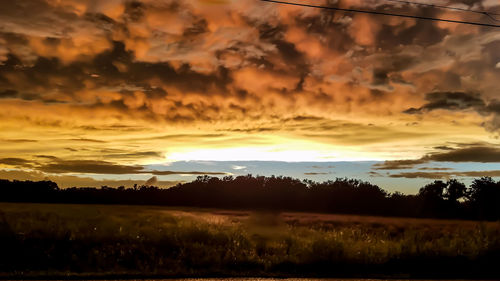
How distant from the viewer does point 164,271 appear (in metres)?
13.0

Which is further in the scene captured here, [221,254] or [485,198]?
[485,198]

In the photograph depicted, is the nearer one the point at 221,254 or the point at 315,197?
the point at 221,254

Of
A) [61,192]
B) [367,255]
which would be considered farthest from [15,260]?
[61,192]

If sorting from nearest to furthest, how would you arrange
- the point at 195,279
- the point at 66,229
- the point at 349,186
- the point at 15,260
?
the point at 195,279 < the point at 15,260 < the point at 66,229 < the point at 349,186

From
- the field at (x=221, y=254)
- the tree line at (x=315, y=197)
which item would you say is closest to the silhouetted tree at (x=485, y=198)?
the tree line at (x=315, y=197)

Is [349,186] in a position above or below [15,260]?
above

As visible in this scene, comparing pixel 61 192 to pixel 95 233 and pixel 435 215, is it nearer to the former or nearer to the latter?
pixel 435 215

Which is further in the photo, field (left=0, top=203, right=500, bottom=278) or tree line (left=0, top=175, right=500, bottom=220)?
tree line (left=0, top=175, right=500, bottom=220)

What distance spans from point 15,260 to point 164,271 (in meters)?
4.67

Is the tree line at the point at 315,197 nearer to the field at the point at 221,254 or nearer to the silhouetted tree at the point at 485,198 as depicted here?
the silhouetted tree at the point at 485,198

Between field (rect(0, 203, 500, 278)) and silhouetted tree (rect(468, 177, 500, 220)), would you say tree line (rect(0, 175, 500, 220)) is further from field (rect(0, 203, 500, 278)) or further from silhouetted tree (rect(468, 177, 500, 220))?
field (rect(0, 203, 500, 278))

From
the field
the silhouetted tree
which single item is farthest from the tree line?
the field

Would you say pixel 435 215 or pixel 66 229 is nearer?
pixel 66 229

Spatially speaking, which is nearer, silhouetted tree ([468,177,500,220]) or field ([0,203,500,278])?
field ([0,203,500,278])
